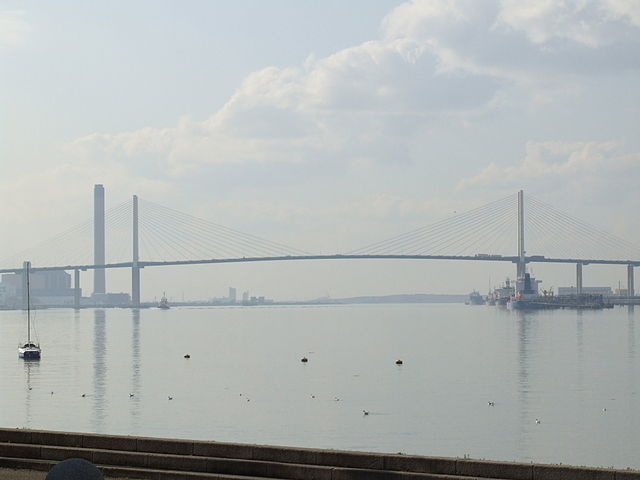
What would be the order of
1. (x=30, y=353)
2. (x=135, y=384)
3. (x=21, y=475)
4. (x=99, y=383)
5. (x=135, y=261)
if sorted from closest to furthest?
(x=21, y=475) < (x=135, y=384) < (x=99, y=383) < (x=30, y=353) < (x=135, y=261)

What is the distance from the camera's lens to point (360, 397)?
42.4m

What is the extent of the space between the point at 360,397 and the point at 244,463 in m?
28.7

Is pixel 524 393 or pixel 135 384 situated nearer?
pixel 524 393

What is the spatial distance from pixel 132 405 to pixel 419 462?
2744 cm

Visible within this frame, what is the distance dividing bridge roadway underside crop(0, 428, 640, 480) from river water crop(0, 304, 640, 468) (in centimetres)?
1334

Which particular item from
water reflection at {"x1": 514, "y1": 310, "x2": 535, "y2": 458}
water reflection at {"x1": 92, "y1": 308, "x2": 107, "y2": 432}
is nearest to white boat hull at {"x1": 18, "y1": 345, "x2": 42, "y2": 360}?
water reflection at {"x1": 92, "y1": 308, "x2": 107, "y2": 432}

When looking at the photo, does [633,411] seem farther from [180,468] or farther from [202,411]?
[180,468]

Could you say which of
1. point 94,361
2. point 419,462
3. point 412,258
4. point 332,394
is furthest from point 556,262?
point 419,462

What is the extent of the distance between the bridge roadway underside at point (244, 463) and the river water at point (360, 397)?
13341mm

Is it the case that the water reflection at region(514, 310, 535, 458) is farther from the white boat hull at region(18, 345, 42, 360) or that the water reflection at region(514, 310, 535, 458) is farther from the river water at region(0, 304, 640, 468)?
the white boat hull at region(18, 345, 42, 360)

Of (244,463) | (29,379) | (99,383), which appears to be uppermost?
(244,463)

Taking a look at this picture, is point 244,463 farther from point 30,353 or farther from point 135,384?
point 30,353

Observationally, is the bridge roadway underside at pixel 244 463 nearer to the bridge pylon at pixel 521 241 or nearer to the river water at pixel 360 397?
the river water at pixel 360 397

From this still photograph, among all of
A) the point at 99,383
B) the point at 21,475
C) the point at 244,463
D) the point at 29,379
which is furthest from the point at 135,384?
the point at 244,463
